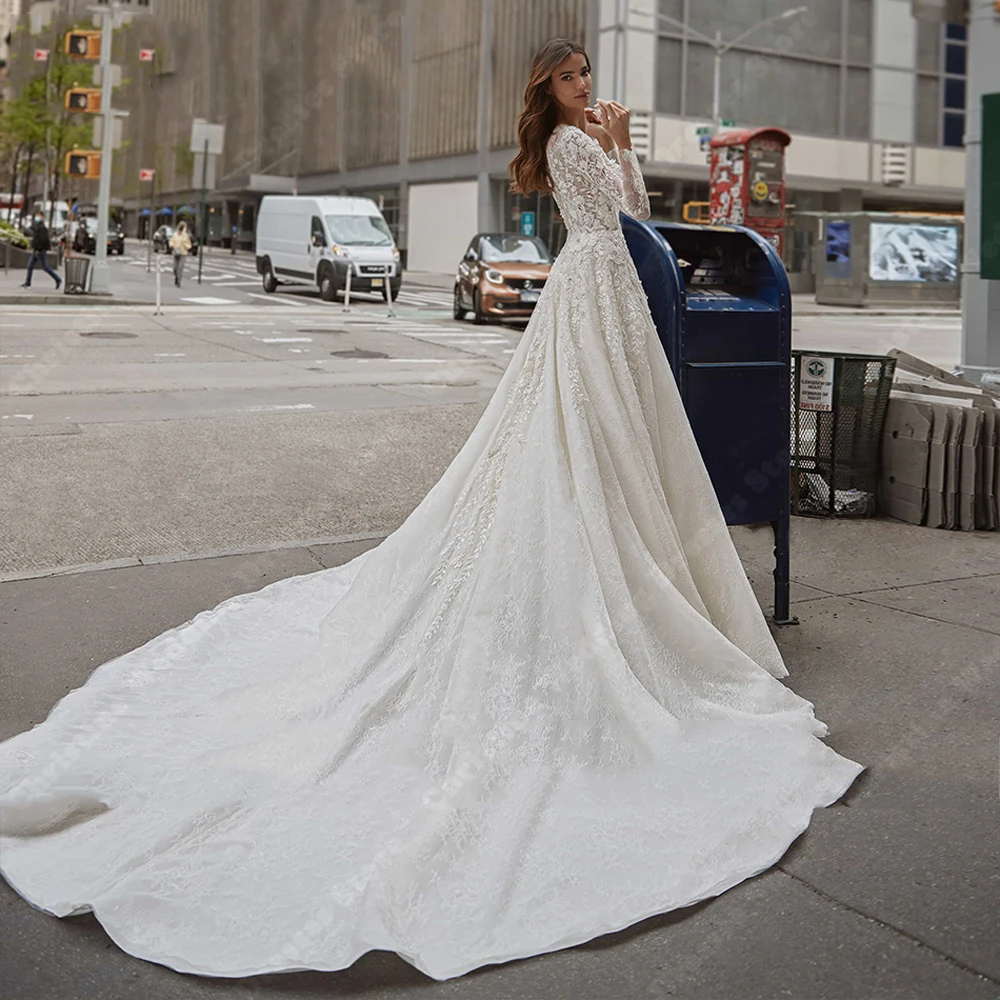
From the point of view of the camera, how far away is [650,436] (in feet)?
15.1

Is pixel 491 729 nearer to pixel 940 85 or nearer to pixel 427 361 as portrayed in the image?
pixel 427 361

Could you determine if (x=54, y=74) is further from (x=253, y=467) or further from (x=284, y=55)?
(x=253, y=467)

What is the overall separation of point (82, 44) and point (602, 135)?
22.7 metres

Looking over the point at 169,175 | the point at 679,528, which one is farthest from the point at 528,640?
the point at 169,175

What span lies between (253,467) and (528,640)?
17.4 feet

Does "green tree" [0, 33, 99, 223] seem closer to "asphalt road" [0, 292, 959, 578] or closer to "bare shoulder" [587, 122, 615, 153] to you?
"asphalt road" [0, 292, 959, 578]

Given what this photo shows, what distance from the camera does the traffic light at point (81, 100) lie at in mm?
26000

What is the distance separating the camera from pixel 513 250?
83.5ft

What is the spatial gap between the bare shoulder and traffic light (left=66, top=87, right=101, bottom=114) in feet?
76.8

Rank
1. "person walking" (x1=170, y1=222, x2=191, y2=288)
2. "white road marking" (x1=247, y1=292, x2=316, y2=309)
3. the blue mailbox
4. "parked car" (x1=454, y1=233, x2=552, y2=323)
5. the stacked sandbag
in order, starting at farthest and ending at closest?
1. "person walking" (x1=170, y1=222, x2=191, y2=288)
2. "white road marking" (x1=247, y1=292, x2=316, y2=309)
3. "parked car" (x1=454, y1=233, x2=552, y2=323)
4. the stacked sandbag
5. the blue mailbox

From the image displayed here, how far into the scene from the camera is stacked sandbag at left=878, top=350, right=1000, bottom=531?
7.19 m

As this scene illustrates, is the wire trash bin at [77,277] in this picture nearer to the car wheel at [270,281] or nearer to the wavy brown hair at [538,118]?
the car wheel at [270,281]

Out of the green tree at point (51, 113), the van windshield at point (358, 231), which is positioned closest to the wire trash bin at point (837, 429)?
the van windshield at point (358, 231)

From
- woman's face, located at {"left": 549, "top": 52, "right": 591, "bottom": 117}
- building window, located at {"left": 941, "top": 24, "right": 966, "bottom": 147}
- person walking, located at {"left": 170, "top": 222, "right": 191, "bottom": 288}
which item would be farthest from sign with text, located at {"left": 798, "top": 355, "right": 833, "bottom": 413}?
building window, located at {"left": 941, "top": 24, "right": 966, "bottom": 147}
